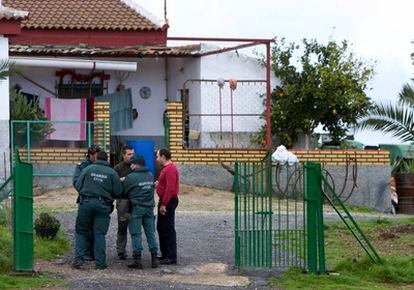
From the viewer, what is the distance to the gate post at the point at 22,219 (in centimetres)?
1431

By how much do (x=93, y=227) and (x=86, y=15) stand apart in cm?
1678

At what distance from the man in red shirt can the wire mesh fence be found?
41.9 feet

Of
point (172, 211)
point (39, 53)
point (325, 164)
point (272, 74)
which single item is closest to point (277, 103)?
point (272, 74)

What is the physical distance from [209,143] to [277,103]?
2.10 metres

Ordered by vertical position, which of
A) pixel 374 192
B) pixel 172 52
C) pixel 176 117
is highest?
pixel 172 52

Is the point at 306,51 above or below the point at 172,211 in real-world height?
above

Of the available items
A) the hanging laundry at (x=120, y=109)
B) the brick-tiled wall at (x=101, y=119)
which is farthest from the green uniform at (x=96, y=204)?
the hanging laundry at (x=120, y=109)

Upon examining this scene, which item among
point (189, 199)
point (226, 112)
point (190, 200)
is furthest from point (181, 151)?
point (226, 112)

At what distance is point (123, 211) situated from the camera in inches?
626

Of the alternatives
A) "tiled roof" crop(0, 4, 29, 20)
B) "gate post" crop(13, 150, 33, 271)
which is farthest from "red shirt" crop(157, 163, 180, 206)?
"tiled roof" crop(0, 4, 29, 20)

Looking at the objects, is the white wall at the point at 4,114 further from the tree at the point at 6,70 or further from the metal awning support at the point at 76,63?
the tree at the point at 6,70

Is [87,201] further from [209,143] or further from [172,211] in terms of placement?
[209,143]

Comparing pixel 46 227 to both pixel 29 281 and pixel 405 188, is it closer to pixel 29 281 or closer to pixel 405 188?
pixel 29 281

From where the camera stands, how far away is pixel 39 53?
28.1 metres
